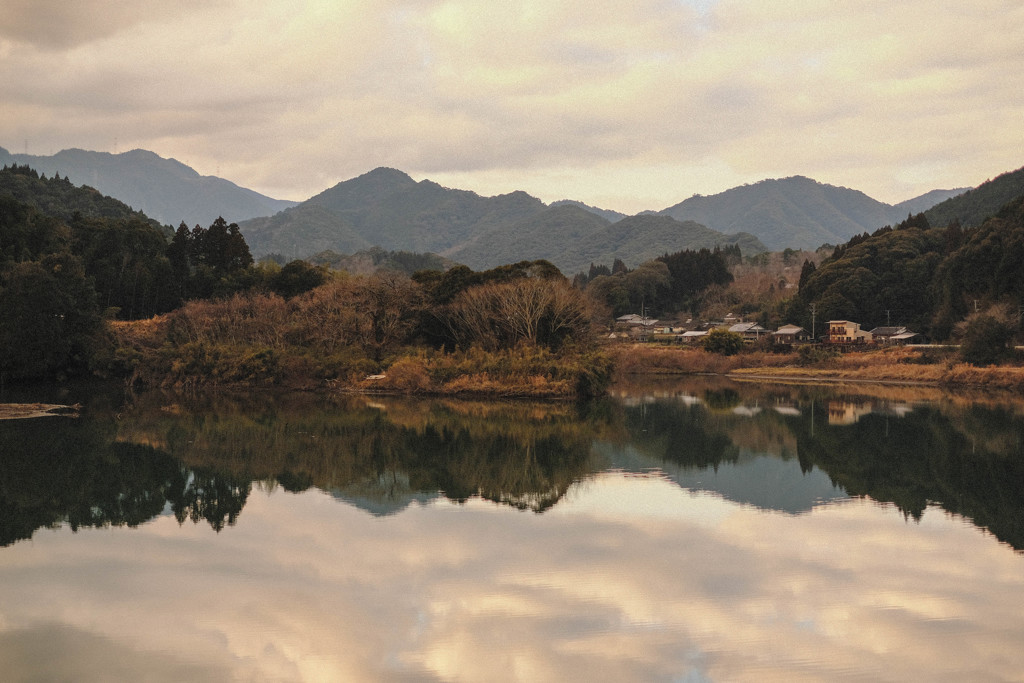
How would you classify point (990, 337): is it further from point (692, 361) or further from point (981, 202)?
point (981, 202)

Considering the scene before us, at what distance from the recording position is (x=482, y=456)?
19.4 metres

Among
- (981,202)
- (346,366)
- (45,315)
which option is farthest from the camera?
(981,202)

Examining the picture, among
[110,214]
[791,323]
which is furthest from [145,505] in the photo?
[110,214]

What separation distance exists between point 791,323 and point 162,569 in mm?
64116

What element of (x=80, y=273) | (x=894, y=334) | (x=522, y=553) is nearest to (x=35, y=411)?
(x=80, y=273)

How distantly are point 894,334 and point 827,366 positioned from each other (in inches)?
509

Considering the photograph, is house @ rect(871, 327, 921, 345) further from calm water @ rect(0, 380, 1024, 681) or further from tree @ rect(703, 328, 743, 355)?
calm water @ rect(0, 380, 1024, 681)

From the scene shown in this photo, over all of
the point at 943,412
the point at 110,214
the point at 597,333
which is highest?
the point at 110,214

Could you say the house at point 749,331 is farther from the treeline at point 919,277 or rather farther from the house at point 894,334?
the house at point 894,334

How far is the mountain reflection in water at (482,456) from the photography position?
1508 cm

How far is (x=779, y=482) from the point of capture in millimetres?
17484

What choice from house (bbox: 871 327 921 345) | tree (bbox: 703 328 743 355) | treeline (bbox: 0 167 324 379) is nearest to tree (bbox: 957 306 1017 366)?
house (bbox: 871 327 921 345)

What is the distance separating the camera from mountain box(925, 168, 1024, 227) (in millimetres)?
84688

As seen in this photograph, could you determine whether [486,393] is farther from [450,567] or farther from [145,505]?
[450,567]
